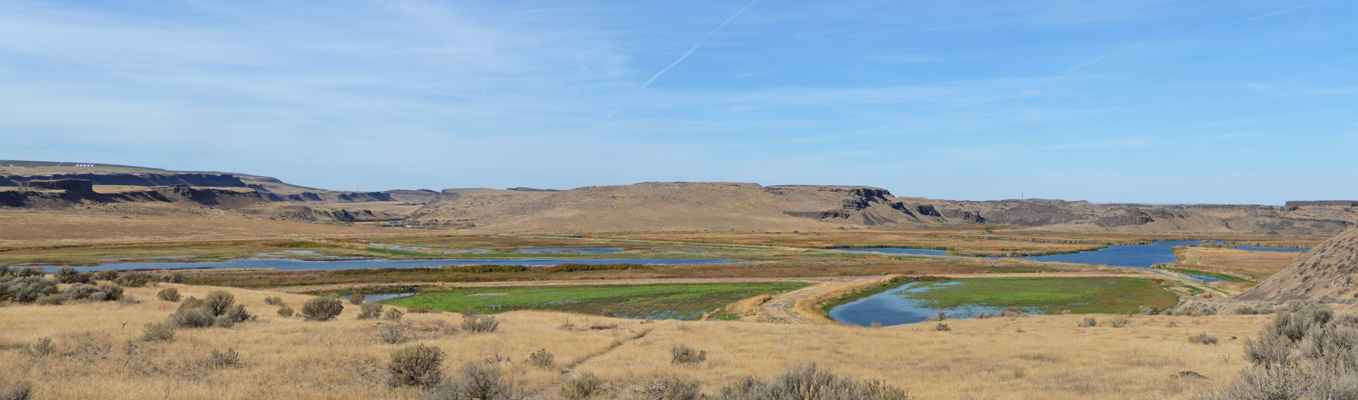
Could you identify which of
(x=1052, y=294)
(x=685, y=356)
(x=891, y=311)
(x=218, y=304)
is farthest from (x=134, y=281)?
(x=1052, y=294)

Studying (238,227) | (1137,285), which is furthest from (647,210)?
(1137,285)

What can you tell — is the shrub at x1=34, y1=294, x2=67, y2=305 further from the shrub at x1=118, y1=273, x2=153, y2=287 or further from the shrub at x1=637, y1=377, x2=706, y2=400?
the shrub at x1=637, y1=377, x2=706, y2=400

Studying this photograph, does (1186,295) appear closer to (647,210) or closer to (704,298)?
(704,298)

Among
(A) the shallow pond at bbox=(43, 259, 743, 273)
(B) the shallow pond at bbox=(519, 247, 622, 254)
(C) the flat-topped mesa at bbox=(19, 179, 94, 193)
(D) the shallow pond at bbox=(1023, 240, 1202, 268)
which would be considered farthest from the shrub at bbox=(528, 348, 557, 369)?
(C) the flat-topped mesa at bbox=(19, 179, 94, 193)

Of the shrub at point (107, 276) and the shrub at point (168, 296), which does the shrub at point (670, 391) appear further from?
the shrub at point (107, 276)

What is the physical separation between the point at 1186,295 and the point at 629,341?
4182 centimetres

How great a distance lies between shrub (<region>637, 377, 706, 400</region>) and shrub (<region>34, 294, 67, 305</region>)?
19886 mm

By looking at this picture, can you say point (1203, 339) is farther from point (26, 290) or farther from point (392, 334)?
point (26, 290)

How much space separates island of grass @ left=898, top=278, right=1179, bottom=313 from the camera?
1496 inches

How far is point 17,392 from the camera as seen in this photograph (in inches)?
307

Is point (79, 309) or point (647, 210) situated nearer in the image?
point (79, 309)

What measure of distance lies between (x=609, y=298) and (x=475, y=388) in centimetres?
3056

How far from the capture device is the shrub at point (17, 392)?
7.49 m

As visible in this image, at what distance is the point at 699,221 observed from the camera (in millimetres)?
174250
